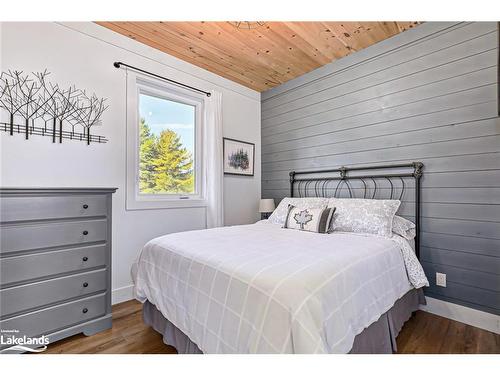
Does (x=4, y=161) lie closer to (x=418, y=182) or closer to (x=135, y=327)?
(x=135, y=327)

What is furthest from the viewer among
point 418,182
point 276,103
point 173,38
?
point 276,103

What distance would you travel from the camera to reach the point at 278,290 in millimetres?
1068

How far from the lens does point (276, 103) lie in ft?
12.2

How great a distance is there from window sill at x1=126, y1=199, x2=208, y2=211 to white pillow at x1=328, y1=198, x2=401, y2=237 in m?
1.66

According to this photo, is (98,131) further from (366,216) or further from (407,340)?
(407,340)

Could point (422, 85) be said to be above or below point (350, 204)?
above

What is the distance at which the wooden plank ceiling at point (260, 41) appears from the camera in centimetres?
238

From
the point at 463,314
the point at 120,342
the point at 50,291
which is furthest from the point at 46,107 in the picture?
the point at 463,314

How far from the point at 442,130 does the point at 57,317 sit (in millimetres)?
3337

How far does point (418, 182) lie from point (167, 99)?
2804 mm

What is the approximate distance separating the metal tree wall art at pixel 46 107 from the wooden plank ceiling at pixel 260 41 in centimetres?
79

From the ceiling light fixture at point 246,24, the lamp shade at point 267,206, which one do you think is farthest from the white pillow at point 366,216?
the ceiling light fixture at point 246,24

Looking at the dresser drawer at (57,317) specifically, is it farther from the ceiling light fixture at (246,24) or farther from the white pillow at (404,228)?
the ceiling light fixture at (246,24)
